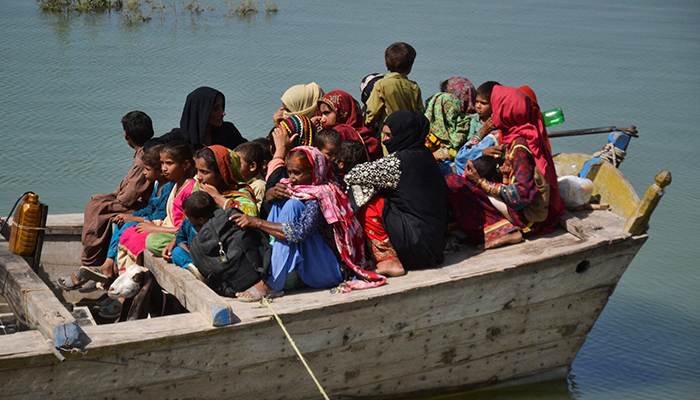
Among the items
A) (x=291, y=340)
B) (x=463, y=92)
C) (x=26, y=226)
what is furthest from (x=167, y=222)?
(x=463, y=92)

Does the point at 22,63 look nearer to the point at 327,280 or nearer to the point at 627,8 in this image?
the point at 327,280

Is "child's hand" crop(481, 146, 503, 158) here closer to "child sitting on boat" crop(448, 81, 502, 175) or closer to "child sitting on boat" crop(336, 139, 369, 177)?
"child sitting on boat" crop(448, 81, 502, 175)

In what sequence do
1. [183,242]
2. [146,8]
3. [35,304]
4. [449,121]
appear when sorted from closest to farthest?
[35,304], [183,242], [449,121], [146,8]

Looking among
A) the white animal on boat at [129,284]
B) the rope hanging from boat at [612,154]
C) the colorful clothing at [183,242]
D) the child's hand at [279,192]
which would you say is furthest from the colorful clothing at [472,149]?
the white animal on boat at [129,284]

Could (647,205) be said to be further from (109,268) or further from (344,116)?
(109,268)

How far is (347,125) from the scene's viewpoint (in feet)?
14.1

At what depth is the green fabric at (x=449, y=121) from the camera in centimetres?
473

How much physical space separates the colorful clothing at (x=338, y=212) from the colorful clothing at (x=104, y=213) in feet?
4.27


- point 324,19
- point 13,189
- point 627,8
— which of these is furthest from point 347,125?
point 627,8

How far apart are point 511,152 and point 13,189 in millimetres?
6431

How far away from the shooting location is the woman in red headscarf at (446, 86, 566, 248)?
12.7 ft

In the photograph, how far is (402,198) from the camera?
11.8 feet

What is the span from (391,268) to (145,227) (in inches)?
57.4

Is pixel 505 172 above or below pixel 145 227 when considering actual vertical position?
above
